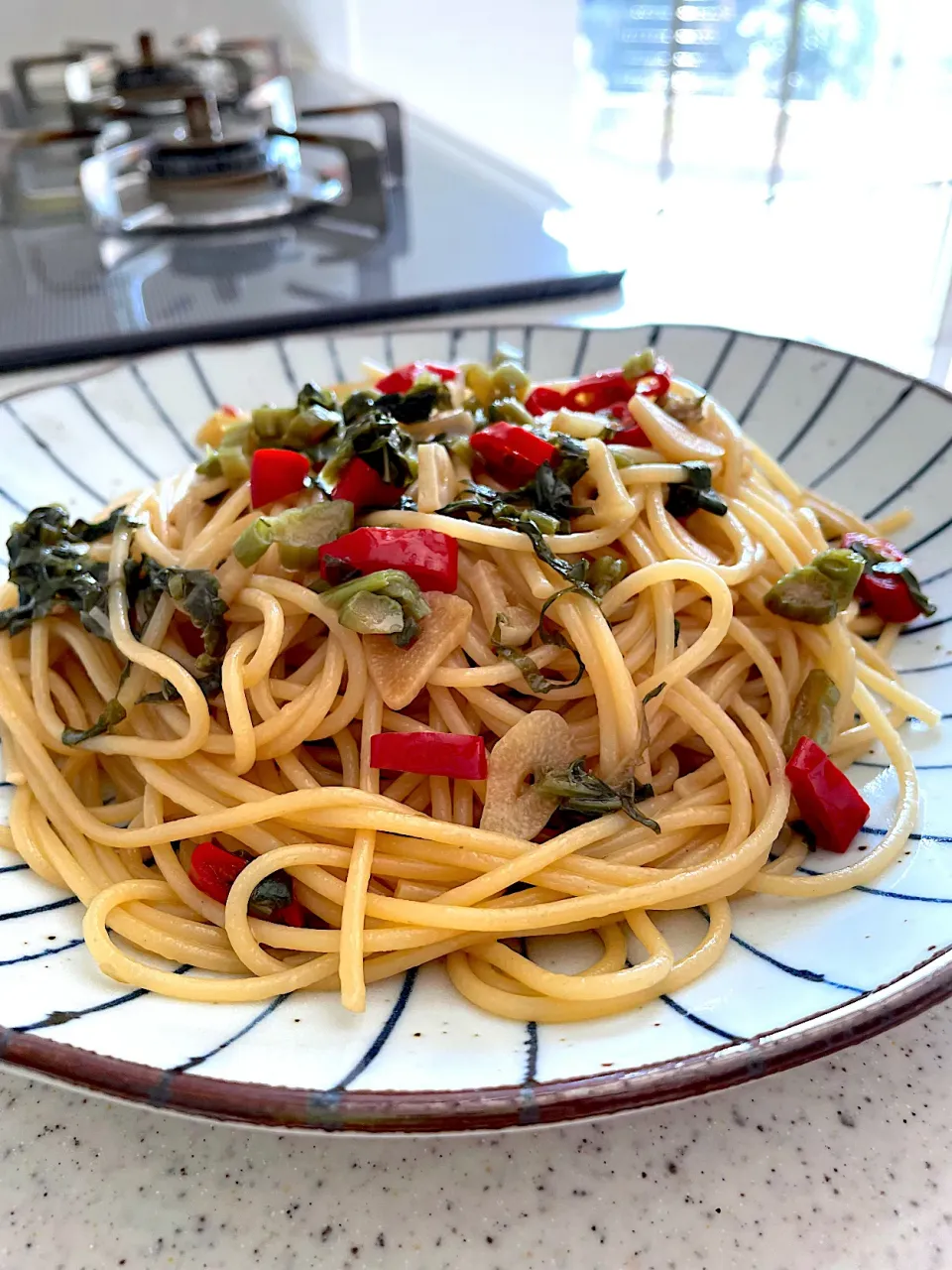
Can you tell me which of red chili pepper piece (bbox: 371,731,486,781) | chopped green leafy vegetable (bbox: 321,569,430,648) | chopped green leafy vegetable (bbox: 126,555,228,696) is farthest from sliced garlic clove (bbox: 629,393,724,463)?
chopped green leafy vegetable (bbox: 126,555,228,696)

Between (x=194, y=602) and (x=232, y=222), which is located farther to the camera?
(x=232, y=222)

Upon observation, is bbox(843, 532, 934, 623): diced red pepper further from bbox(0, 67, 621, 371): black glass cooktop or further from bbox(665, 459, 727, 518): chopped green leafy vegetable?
bbox(0, 67, 621, 371): black glass cooktop

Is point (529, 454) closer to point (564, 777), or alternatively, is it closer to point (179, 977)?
point (564, 777)

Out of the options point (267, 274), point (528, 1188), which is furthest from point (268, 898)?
point (267, 274)

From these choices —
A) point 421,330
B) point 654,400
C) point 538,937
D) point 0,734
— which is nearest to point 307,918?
point 538,937

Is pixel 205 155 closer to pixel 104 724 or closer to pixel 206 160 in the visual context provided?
pixel 206 160

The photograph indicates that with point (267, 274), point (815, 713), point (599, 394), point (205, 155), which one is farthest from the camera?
point (205, 155)

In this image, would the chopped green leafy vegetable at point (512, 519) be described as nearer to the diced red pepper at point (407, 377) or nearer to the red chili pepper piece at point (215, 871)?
the diced red pepper at point (407, 377)

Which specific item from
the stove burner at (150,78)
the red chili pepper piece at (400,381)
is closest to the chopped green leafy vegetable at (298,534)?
the red chili pepper piece at (400,381)
